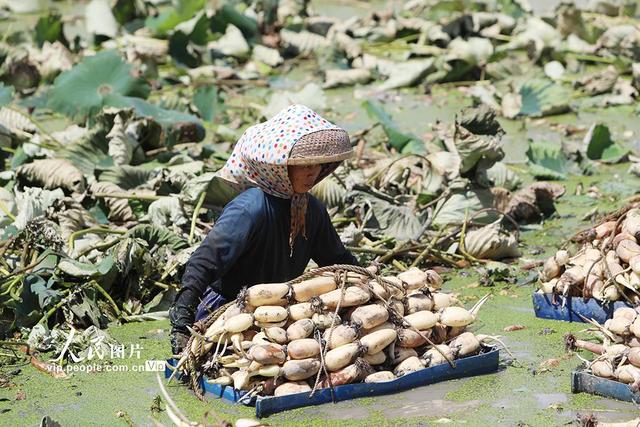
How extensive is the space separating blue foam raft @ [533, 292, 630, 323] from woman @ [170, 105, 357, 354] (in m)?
1.15

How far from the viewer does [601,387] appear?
3848mm

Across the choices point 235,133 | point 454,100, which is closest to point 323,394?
point 235,133

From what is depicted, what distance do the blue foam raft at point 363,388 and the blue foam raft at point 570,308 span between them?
64 cm

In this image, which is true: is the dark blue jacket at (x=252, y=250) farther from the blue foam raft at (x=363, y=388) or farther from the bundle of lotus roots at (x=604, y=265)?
the bundle of lotus roots at (x=604, y=265)

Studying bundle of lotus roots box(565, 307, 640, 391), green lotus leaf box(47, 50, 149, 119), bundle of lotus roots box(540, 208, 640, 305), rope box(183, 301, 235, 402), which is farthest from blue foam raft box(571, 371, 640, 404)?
green lotus leaf box(47, 50, 149, 119)

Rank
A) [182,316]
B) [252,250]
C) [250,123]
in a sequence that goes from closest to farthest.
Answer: [182,316] < [252,250] < [250,123]

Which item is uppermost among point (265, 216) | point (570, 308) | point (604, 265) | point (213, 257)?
point (265, 216)

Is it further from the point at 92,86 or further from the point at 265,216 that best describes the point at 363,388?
the point at 92,86

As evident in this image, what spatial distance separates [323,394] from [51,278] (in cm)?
166

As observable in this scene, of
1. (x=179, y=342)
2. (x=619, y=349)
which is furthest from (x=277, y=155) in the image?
(x=619, y=349)

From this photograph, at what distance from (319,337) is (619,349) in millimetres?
1047

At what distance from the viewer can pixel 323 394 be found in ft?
12.6

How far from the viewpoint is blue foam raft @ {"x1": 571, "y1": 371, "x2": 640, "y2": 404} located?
3766 millimetres

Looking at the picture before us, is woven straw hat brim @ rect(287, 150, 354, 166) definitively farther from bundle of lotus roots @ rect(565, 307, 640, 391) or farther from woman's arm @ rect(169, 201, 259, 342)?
bundle of lotus roots @ rect(565, 307, 640, 391)
